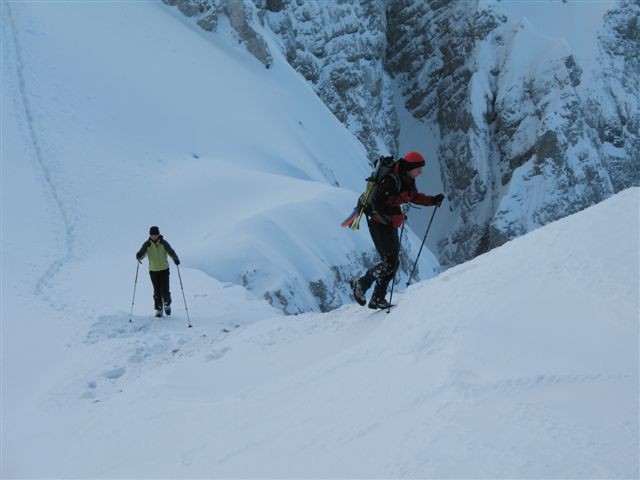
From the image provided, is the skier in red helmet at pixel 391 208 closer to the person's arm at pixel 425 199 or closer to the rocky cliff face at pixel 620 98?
the person's arm at pixel 425 199

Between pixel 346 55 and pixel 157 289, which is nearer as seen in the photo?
pixel 157 289

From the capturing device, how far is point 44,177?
70.1ft

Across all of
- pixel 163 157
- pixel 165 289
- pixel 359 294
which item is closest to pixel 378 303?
pixel 359 294

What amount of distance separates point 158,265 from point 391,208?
6354 mm

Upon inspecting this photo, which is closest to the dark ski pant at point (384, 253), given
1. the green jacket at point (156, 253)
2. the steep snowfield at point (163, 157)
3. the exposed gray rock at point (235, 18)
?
the green jacket at point (156, 253)

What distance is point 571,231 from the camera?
20.2 ft

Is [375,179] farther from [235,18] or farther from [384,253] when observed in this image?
[235,18]

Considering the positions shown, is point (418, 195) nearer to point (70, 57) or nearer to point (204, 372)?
point (204, 372)

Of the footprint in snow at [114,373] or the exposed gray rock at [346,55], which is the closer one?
the footprint in snow at [114,373]

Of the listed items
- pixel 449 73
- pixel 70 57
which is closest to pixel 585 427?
pixel 70 57

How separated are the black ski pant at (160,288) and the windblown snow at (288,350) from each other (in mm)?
415

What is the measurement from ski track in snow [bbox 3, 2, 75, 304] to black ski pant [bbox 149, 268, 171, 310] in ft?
6.67

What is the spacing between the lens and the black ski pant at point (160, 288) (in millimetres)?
12164

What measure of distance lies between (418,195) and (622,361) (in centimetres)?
361
